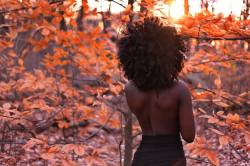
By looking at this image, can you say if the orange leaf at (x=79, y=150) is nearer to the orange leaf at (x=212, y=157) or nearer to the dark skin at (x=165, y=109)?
the dark skin at (x=165, y=109)

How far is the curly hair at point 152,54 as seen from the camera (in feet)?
9.14

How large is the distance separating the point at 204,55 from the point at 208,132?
4.01 m

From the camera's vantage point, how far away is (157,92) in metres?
2.81

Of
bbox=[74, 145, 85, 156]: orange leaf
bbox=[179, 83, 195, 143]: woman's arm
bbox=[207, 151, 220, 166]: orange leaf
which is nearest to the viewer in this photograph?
bbox=[179, 83, 195, 143]: woman's arm

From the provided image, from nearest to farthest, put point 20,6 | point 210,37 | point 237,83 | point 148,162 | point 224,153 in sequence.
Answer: point 148,162 → point 210,37 → point 20,6 → point 224,153 → point 237,83

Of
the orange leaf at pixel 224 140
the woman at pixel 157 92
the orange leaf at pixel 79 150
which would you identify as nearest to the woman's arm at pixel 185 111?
the woman at pixel 157 92

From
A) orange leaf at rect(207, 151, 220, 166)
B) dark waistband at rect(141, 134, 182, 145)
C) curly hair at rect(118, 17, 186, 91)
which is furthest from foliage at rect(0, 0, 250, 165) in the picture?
dark waistband at rect(141, 134, 182, 145)

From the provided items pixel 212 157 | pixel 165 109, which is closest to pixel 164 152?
pixel 165 109

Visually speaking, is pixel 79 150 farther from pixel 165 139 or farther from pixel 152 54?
pixel 152 54

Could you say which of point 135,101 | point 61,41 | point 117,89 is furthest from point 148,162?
point 61,41

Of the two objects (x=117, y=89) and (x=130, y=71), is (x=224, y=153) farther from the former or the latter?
(x=130, y=71)

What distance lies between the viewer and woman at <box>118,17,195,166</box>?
2779 mm

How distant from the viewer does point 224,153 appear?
7.14 metres

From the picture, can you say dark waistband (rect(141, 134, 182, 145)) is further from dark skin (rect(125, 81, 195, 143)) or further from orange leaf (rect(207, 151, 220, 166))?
orange leaf (rect(207, 151, 220, 166))
